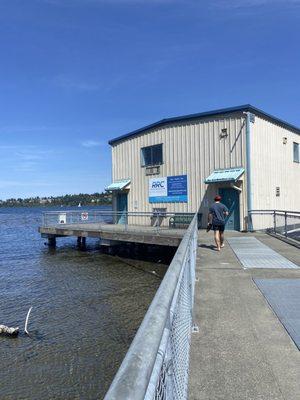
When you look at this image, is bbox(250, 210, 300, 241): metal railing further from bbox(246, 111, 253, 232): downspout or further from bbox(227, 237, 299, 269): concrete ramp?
bbox(227, 237, 299, 269): concrete ramp

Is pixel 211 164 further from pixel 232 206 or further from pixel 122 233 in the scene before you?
pixel 122 233

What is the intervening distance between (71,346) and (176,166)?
55.5ft

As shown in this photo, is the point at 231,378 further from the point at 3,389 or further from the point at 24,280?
the point at 24,280

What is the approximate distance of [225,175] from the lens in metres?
22.4

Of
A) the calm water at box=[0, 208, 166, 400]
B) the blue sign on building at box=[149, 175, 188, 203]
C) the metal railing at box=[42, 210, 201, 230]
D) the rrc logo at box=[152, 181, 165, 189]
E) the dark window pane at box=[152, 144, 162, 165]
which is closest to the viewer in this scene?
the calm water at box=[0, 208, 166, 400]

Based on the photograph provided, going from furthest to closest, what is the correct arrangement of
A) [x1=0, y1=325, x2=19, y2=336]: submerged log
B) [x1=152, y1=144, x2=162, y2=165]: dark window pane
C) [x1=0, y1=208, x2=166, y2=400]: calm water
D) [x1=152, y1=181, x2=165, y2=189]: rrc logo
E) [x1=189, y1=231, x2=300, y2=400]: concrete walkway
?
[x1=152, y1=144, x2=162, y2=165]: dark window pane, [x1=152, y1=181, x2=165, y2=189]: rrc logo, [x1=0, y1=325, x2=19, y2=336]: submerged log, [x1=0, y1=208, x2=166, y2=400]: calm water, [x1=189, y1=231, x2=300, y2=400]: concrete walkway

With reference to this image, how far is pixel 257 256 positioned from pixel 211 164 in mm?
11711

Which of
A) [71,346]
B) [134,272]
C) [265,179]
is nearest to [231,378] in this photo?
[71,346]

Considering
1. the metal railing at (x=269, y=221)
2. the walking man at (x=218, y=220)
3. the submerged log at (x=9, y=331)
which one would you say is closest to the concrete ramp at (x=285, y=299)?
the walking man at (x=218, y=220)

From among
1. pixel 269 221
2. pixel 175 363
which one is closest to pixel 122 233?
pixel 269 221

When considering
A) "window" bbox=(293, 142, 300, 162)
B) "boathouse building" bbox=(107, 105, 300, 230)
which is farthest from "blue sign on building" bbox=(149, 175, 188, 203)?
"window" bbox=(293, 142, 300, 162)

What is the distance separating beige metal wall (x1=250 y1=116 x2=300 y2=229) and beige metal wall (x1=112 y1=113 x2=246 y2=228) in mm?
884

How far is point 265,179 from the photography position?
23.7 metres

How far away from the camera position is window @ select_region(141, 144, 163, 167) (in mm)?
26891
